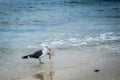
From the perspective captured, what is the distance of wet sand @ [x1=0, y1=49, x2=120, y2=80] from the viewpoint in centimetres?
796

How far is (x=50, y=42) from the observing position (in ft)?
43.2

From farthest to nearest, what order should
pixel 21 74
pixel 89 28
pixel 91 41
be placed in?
pixel 89 28
pixel 91 41
pixel 21 74

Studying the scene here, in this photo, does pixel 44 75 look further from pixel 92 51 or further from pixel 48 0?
pixel 48 0

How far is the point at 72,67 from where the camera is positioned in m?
9.09

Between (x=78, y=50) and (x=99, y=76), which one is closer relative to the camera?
(x=99, y=76)

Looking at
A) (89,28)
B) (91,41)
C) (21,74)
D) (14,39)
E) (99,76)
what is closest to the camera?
(99,76)

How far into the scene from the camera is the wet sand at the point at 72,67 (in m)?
7.96

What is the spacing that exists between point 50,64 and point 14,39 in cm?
477

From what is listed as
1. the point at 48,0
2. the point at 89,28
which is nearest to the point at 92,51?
the point at 89,28

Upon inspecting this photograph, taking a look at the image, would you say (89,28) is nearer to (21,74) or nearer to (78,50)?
(78,50)

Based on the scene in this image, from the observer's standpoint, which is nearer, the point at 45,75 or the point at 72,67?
the point at 45,75

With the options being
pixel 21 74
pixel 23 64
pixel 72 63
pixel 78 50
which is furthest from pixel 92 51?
pixel 21 74

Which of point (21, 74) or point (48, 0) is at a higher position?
point (48, 0)

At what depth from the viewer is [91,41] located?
43.0 ft
